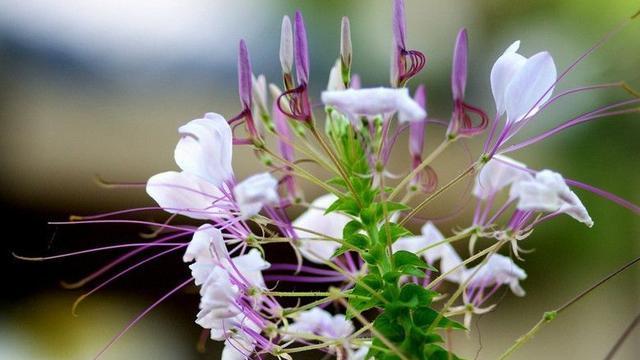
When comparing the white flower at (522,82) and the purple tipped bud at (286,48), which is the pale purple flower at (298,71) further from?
the white flower at (522,82)

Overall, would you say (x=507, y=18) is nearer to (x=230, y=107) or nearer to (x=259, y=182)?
(x=230, y=107)

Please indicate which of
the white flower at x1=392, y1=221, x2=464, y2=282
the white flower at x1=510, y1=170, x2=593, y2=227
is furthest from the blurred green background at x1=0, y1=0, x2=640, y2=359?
the white flower at x1=510, y1=170, x2=593, y2=227

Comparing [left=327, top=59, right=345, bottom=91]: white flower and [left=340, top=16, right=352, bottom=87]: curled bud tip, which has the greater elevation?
[left=340, top=16, right=352, bottom=87]: curled bud tip

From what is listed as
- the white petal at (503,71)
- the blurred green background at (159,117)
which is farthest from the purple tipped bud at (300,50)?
the blurred green background at (159,117)

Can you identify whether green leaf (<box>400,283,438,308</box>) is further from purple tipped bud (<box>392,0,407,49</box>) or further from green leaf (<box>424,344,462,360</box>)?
purple tipped bud (<box>392,0,407,49</box>)

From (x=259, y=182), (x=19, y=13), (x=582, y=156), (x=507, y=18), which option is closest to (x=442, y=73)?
(x=507, y=18)
